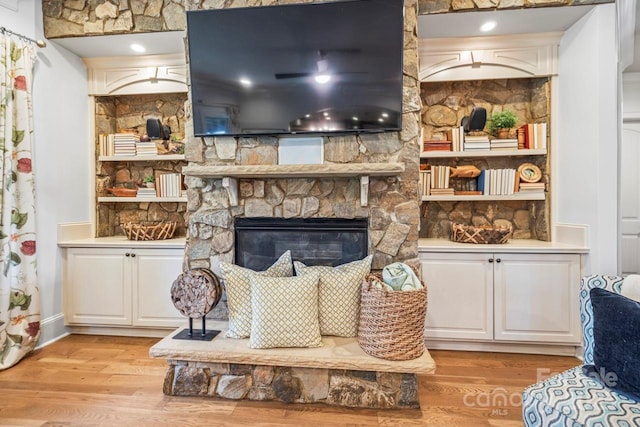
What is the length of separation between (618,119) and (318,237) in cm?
218

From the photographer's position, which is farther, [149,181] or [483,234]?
[149,181]

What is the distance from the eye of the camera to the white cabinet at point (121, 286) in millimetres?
2779

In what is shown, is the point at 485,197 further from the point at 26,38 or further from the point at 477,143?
the point at 26,38

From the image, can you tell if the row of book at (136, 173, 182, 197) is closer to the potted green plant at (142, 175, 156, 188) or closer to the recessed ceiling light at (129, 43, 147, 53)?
the potted green plant at (142, 175, 156, 188)

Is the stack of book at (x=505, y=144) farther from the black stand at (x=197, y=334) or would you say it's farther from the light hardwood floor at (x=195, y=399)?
the black stand at (x=197, y=334)

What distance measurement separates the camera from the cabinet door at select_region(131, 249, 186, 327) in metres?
2.78

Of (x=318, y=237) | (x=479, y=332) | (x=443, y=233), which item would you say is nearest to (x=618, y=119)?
(x=443, y=233)

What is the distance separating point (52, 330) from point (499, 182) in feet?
12.8

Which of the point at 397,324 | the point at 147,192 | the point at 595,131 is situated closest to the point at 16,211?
the point at 147,192

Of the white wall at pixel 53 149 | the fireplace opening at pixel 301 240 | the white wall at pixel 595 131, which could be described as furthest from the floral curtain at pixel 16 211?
the white wall at pixel 595 131

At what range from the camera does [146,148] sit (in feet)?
10.2

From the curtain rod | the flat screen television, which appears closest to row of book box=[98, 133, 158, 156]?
the curtain rod

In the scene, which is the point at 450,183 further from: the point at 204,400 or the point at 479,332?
the point at 204,400

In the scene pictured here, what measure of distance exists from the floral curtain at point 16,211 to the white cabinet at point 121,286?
32cm
